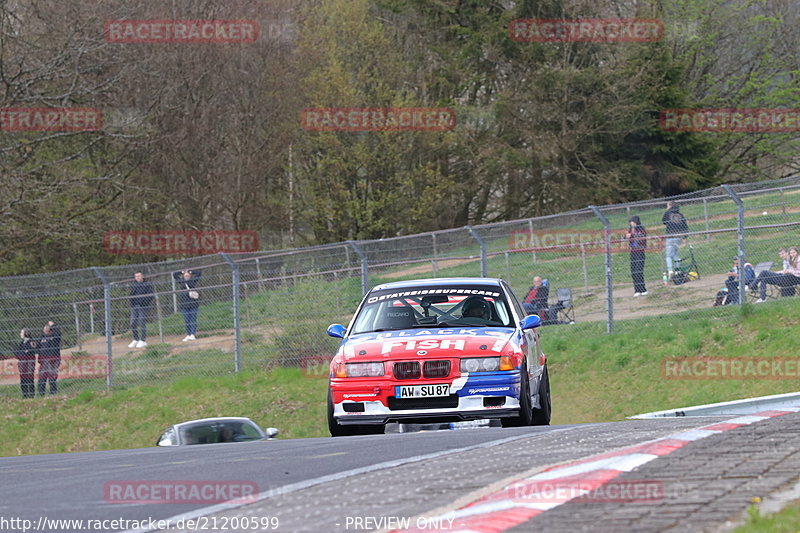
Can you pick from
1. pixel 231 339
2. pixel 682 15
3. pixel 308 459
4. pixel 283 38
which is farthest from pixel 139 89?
pixel 308 459

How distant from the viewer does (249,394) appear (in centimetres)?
2277

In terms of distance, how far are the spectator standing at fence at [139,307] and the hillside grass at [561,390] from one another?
1.03 m

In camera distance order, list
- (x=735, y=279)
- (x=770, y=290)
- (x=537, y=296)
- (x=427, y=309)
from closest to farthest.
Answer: (x=427, y=309), (x=770, y=290), (x=735, y=279), (x=537, y=296)

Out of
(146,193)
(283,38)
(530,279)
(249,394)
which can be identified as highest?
(283,38)

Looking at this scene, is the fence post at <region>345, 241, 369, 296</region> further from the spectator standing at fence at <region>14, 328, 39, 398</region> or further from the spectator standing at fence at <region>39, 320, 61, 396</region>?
the spectator standing at fence at <region>14, 328, 39, 398</region>

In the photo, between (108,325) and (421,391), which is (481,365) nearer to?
(421,391)

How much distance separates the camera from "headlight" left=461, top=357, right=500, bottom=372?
11142 millimetres

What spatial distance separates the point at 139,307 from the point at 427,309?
1316 cm

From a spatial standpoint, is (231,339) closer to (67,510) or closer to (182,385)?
(182,385)

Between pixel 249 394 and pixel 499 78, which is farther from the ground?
pixel 499 78

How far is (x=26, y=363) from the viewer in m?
24.7

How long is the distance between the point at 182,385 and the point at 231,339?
132 centimetres

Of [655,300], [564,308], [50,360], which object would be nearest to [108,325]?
[50,360]

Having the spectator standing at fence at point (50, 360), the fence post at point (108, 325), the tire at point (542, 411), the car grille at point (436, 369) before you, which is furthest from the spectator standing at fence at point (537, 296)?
the car grille at point (436, 369)
